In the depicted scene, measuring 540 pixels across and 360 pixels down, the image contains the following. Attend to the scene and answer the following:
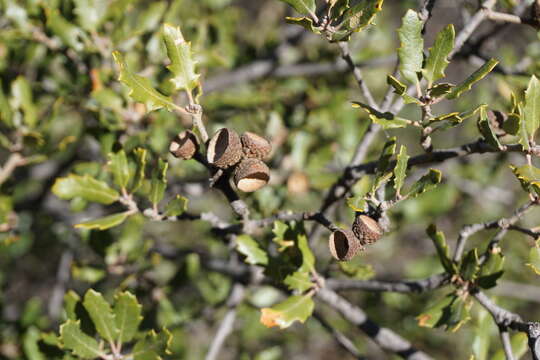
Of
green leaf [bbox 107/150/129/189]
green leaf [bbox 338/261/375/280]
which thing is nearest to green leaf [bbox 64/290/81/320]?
green leaf [bbox 107/150/129/189]

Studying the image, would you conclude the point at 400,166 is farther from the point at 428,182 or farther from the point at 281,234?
the point at 281,234

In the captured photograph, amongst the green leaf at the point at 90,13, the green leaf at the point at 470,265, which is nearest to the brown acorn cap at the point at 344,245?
the green leaf at the point at 470,265

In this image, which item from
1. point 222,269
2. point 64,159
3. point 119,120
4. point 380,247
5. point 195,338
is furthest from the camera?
point 195,338

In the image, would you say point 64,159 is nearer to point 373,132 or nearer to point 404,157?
point 373,132

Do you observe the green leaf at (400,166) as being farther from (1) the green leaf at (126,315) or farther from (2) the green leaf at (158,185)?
(1) the green leaf at (126,315)

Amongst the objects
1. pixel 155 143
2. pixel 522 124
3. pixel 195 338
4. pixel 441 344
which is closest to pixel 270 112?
pixel 155 143
